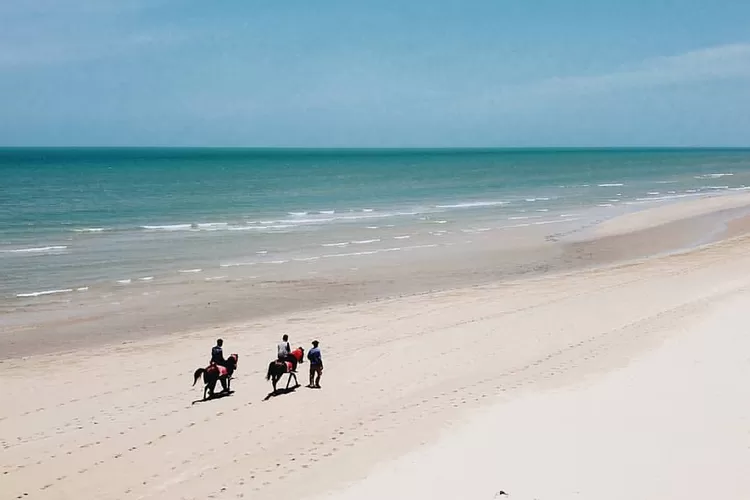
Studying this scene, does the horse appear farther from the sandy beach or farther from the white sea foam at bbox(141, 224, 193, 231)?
the white sea foam at bbox(141, 224, 193, 231)

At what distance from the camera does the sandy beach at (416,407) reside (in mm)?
9953

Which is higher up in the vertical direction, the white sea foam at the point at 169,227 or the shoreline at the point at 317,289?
the white sea foam at the point at 169,227

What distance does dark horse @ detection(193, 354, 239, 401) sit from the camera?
13.6 m

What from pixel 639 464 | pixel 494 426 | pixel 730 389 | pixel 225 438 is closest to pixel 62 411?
pixel 225 438

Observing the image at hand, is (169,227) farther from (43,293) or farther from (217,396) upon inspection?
(217,396)

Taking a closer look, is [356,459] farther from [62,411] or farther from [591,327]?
[591,327]


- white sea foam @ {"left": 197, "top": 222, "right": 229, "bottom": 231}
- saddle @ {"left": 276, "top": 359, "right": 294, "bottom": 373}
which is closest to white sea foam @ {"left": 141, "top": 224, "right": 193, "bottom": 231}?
white sea foam @ {"left": 197, "top": 222, "right": 229, "bottom": 231}

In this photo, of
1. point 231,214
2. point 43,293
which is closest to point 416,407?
point 43,293

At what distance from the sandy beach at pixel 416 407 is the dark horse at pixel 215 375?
286 millimetres

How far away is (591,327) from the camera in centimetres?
1836

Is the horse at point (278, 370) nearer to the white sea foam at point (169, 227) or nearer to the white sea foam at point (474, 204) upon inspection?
the white sea foam at point (169, 227)

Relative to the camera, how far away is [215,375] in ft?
44.7

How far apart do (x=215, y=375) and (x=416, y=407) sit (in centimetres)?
376

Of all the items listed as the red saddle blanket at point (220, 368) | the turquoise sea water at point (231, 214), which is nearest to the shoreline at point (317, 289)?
the turquoise sea water at point (231, 214)
